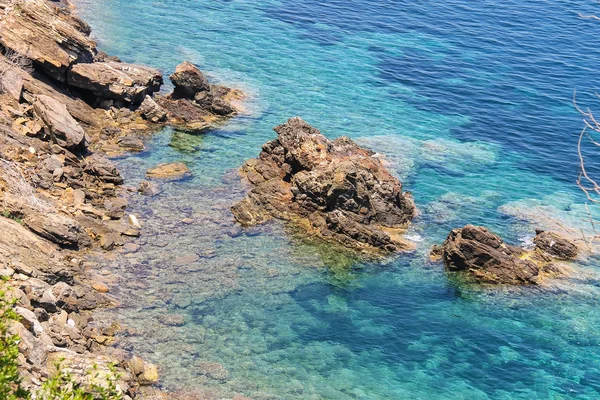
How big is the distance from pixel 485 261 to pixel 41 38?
28135 millimetres

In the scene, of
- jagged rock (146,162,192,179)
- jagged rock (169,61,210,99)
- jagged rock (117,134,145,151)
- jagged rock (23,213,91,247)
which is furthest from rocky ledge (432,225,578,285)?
jagged rock (169,61,210,99)

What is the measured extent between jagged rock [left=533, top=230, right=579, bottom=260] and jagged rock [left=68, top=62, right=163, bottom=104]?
26112 mm

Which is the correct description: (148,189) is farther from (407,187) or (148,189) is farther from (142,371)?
(407,187)

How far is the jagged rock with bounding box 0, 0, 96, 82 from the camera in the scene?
40.2m

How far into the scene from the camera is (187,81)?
46656mm

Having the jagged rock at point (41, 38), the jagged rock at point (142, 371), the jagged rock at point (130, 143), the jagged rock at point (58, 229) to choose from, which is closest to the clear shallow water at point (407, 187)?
the jagged rock at point (142, 371)

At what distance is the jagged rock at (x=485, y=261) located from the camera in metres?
35.8

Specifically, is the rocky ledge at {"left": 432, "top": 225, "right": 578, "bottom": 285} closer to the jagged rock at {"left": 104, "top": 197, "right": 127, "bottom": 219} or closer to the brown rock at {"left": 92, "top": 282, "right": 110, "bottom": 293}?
the jagged rock at {"left": 104, "top": 197, "right": 127, "bottom": 219}

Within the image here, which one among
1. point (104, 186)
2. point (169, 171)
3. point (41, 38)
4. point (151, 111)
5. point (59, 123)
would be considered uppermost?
point (41, 38)

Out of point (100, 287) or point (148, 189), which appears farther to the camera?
point (148, 189)

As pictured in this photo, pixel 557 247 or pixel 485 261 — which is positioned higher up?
pixel 557 247

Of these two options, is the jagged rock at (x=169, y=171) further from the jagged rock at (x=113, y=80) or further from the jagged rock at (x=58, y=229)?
the jagged rock at (x=58, y=229)

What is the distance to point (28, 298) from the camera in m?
24.2

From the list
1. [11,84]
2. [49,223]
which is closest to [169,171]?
[11,84]
